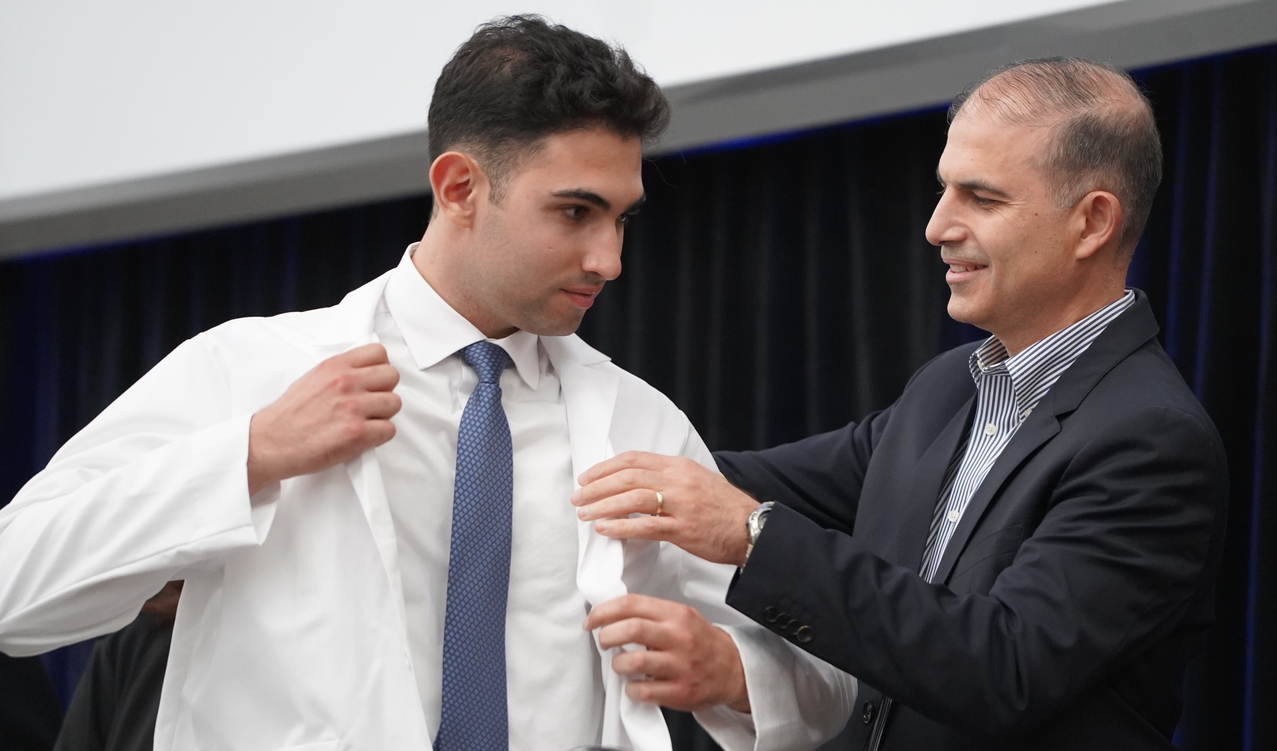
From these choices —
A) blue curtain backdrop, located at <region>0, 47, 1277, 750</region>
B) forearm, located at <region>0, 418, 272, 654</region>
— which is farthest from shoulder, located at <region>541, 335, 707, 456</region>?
blue curtain backdrop, located at <region>0, 47, 1277, 750</region>

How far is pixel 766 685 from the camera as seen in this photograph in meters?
1.44

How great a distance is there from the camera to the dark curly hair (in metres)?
Result: 1.47

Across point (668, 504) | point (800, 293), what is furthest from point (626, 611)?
point (800, 293)

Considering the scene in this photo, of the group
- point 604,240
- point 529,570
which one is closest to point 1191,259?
point 604,240

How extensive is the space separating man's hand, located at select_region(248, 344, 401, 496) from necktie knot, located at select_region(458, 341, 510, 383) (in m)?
0.18

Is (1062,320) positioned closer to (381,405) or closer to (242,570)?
(381,405)

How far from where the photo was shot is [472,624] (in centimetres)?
134

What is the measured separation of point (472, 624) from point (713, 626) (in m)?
0.28

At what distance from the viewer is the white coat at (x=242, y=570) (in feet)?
4.16

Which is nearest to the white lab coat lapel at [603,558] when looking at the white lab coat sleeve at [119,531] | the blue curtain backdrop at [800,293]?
the white lab coat sleeve at [119,531]

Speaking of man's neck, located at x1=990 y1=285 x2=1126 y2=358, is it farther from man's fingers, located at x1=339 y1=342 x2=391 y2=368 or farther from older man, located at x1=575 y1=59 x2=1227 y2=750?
man's fingers, located at x1=339 y1=342 x2=391 y2=368

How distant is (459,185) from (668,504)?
0.48 metres

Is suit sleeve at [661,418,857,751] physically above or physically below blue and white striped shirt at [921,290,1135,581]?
below

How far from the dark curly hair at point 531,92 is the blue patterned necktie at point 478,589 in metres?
0.32
